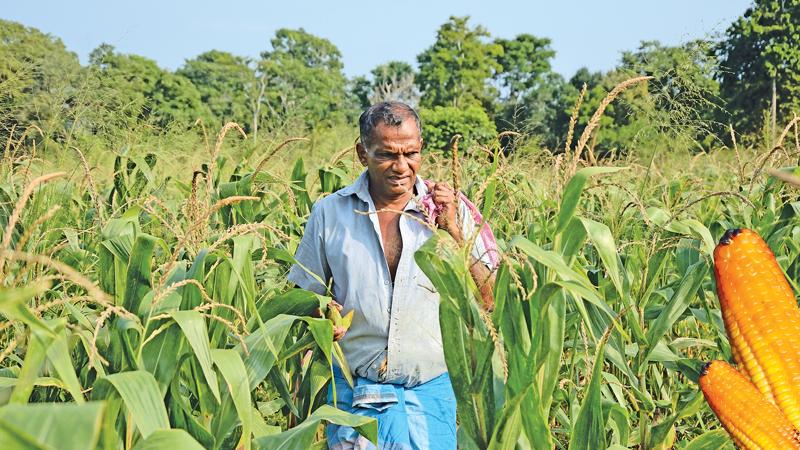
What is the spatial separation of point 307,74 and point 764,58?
45.4 m

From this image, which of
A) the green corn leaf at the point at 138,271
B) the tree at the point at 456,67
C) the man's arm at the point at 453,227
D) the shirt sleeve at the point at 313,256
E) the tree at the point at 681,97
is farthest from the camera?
the tree at the point at 456,67

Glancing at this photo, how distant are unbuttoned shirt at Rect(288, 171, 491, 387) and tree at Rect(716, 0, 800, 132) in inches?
877

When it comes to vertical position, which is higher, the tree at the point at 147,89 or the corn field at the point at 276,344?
the tree at the point at 147,89

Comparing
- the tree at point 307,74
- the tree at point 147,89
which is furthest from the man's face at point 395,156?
the tree at point 307,74

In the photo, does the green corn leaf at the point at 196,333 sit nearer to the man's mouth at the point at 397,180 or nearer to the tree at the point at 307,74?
the man's mouth at the point at 397,180

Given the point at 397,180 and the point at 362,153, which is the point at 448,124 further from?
the point at 397,180

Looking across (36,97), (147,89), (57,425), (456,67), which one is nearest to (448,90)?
(456,67)

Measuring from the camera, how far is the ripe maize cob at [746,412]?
1.47 metres

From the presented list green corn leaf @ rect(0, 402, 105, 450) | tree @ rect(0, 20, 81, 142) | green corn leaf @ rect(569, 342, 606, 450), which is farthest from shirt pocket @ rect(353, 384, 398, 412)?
tree @ rect(0, 20, 81, 142)

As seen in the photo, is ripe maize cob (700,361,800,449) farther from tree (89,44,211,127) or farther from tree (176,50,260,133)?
tree (176,50,260,133)

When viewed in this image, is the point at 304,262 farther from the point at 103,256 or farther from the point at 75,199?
the point at 75,199

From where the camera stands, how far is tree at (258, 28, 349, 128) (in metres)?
57.9

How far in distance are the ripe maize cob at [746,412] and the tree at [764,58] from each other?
23.1 meters

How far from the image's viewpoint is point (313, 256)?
9.37 ft
